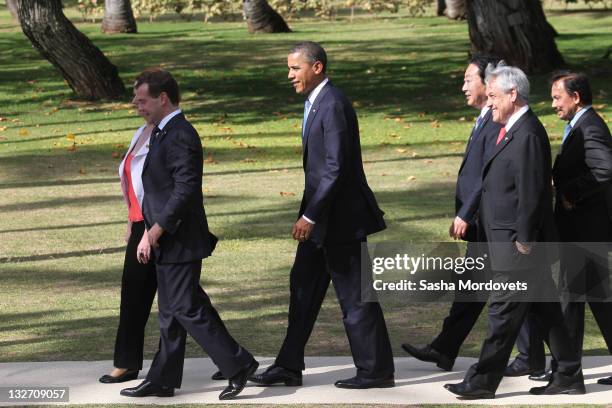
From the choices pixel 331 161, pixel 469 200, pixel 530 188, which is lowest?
pixel 469 200

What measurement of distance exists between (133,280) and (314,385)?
3.92 ft

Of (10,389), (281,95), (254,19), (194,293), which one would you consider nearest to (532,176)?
(194,293)

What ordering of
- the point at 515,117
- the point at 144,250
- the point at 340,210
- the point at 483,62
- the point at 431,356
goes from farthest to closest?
the point at 431,356 < the point at 483,62 < the point at 340,210 < the point at 144,250 < the point at 515,117

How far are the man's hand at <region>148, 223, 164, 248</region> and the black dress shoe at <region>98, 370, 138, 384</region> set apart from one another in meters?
0.93

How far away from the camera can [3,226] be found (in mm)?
14305

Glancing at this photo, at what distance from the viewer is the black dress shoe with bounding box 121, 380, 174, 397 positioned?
7.35 metres

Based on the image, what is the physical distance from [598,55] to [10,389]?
2526 centimetres

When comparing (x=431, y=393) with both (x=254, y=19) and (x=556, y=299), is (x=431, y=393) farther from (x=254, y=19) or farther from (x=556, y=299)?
(x=254, y=19)

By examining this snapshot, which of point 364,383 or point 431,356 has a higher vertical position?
point 364,383

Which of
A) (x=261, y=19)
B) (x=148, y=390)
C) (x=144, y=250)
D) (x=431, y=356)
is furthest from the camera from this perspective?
(x=261, y=19)

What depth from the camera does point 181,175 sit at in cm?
721

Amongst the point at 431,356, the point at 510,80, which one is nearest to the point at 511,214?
the point at 510,80

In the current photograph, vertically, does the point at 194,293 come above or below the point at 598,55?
above

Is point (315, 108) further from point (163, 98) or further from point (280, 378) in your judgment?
point (280, 378)
